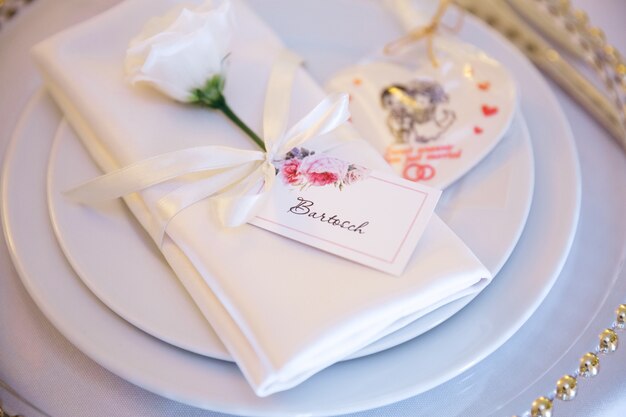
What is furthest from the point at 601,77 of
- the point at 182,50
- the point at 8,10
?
the point at 8,10

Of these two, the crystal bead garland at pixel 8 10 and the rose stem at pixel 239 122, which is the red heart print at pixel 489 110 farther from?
the crystal bead garland at pixel 8 10

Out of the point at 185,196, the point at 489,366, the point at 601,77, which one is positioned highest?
the point at 601,77

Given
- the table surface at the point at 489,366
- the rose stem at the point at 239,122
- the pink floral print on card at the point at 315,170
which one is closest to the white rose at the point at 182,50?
the rose stem at the point at 239,122

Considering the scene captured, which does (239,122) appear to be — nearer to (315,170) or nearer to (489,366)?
(315,170)

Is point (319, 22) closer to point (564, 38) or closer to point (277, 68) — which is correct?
point (277, 68)

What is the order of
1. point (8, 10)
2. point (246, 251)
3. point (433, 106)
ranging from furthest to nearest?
point (8, 10) < point (433, 106) < point (246, 251)

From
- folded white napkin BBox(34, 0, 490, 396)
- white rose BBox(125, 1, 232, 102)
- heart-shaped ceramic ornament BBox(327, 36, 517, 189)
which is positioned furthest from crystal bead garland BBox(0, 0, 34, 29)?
heart-shaped ceramic ornament BBox(327, 36, 517, 189)
